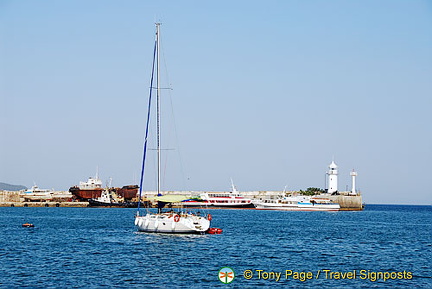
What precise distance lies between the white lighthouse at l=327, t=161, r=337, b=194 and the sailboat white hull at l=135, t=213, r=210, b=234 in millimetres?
111770

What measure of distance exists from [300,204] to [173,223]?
101595mm

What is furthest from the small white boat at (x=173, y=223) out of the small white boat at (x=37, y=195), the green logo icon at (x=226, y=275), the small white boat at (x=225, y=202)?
the small white boat at (x=37, y=195)

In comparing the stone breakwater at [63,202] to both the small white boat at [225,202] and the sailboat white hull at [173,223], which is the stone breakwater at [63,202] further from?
the sailboat white hull at [173,223]

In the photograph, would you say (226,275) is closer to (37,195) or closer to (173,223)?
(173,223)

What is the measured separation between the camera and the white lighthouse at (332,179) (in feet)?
540

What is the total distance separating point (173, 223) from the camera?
55.8m

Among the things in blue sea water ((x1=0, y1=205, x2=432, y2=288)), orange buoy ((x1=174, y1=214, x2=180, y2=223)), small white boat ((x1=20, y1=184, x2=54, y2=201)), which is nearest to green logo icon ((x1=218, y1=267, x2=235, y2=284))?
blue sea water ((x1=0, y1=205, x2=432, y2=288))

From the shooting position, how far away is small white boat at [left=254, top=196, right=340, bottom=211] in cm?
15000

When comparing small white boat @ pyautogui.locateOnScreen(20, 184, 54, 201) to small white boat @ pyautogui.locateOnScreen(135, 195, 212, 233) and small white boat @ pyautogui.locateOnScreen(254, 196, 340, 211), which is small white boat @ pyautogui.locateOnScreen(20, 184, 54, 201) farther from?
small white boat @ pyautogui.locateOnScreen(135, 195, 212, 233)

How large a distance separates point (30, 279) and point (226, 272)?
1190 centimetres

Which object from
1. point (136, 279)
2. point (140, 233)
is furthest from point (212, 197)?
point (136, 279)

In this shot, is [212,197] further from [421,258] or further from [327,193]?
[421,258]

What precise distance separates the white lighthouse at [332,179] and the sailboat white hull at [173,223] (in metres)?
112

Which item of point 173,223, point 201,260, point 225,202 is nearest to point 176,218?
point 173,223
